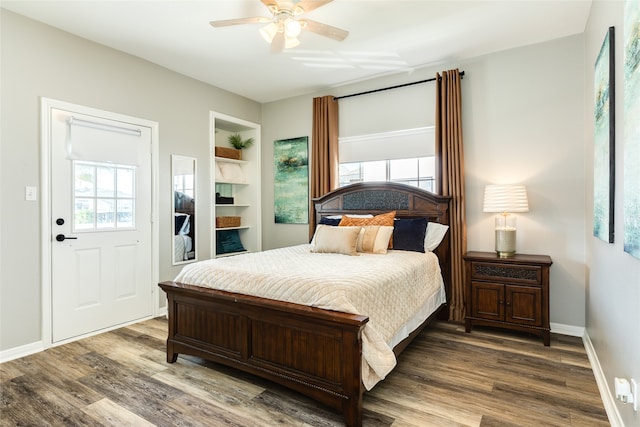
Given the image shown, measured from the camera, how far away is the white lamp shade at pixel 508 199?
3.21m

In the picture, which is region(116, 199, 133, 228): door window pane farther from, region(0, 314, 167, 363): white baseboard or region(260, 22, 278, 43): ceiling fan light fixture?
region(260, 22, 278, 43): ceiling fan light fixture

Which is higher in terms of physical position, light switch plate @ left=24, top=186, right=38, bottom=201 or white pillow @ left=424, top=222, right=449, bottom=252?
light switch plate @ left=24, top=186, right=38, bottom=201

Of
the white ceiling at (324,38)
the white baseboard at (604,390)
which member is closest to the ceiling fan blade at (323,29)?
the white ceiling at (324,38)

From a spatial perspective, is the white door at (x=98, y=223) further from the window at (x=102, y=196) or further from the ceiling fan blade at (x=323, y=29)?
the ceiling fan blade at (x=323, y=29)

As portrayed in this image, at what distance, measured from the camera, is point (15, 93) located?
288 cm

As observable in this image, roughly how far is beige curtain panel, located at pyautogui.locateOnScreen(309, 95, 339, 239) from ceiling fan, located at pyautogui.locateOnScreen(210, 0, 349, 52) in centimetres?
190

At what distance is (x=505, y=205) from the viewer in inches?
127

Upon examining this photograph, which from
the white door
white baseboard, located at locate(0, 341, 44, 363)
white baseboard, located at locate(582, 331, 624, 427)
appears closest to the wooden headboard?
white baseboard, located at locate(582, 331, 624, 427)

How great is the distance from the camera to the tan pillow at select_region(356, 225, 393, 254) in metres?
3.42

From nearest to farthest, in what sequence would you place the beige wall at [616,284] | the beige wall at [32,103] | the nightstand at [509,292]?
1. the beige wall at [616,284]
2. the beige wall at [32,103]
3. the nightstand at [509,292]

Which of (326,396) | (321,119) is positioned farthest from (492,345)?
(321,119)

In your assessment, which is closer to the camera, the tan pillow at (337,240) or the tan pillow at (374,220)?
the tan pillow at (337,240)

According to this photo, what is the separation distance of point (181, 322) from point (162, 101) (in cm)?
263

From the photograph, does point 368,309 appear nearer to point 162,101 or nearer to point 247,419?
point 247,419
